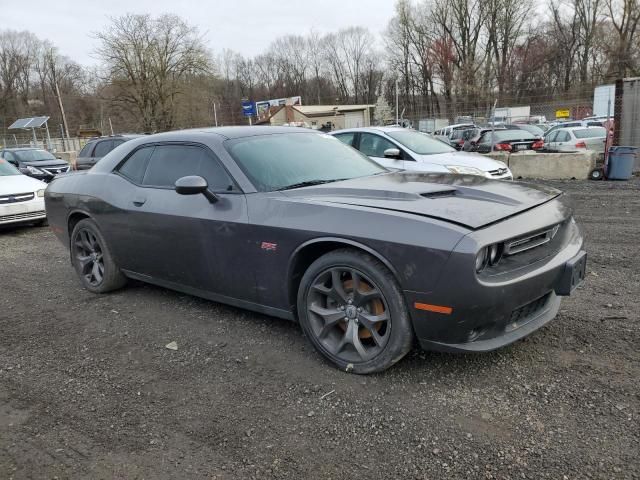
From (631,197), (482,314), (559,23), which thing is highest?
(559,23)

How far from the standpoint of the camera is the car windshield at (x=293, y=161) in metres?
3.51

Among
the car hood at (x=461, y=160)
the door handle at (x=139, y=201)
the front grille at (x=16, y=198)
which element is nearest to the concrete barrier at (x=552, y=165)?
the car hood at (x=461, y=160)

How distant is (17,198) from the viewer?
8.58 m

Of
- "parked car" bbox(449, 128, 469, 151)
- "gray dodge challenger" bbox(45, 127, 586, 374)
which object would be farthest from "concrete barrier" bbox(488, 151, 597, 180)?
"parked car" bbox(449, 128, 469, 151)

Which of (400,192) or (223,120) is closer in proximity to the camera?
(400,192)

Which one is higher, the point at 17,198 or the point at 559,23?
the point at 559,23

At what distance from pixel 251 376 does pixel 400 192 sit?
1.51 meters

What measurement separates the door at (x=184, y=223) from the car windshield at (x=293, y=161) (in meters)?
0.19

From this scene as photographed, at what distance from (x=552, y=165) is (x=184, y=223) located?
35.7ft

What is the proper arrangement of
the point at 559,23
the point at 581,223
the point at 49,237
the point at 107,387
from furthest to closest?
the point at 559,23 < the point at 49,237 < the point at 581,223 < the point at 107,387

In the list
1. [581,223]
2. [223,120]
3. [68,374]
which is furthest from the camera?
[223,120]

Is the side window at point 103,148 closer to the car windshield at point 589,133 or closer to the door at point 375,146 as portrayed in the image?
the door at point 375,146

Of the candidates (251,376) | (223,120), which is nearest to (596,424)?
(251,376)

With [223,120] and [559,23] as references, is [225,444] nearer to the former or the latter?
[223,120]
